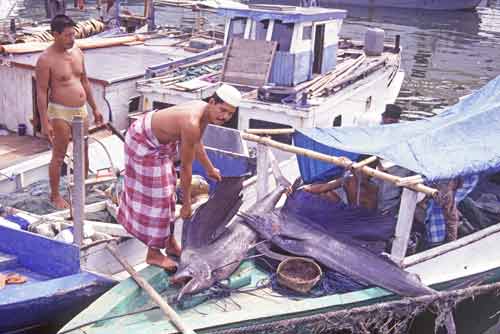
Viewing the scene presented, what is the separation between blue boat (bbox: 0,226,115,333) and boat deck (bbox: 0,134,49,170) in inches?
128

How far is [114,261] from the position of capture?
605 centimetres

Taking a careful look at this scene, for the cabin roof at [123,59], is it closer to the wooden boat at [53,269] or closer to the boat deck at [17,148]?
the boat deck at [17,148]

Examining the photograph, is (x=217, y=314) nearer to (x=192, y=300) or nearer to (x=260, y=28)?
(x=192, y=300)

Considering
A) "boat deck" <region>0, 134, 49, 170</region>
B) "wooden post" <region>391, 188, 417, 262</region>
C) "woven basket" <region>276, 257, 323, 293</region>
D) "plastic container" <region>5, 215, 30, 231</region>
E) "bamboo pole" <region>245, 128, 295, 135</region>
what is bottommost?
"boat deck" <region>0, 134, 49, 170</region>

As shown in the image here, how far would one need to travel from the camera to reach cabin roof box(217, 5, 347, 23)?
399 inches

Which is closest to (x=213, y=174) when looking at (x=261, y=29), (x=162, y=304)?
(x=162, y=304)

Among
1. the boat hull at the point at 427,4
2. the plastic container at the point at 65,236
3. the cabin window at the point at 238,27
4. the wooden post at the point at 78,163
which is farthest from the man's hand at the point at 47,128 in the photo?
the boat hull at the point at 427,4

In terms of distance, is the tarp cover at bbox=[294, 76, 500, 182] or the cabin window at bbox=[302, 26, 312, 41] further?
the cabin window at bbox=[302, 26, 312, 41]

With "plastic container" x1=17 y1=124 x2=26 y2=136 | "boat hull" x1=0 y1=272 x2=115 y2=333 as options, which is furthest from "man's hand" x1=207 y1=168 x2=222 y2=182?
"plastic container" x1=17 y1=124 x2=26 y2=136

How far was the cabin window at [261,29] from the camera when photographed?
1051 centimetres

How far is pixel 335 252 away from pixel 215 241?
1.15 metres

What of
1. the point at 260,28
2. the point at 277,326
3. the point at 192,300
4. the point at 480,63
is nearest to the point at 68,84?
the point at 192,300

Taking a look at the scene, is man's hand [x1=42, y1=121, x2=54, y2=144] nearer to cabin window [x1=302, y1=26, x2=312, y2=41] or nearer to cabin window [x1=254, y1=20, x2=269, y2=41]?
cabin window [x1=254, y1=20, x2=269, y2=41]

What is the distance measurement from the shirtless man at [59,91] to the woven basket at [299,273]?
111 inches
